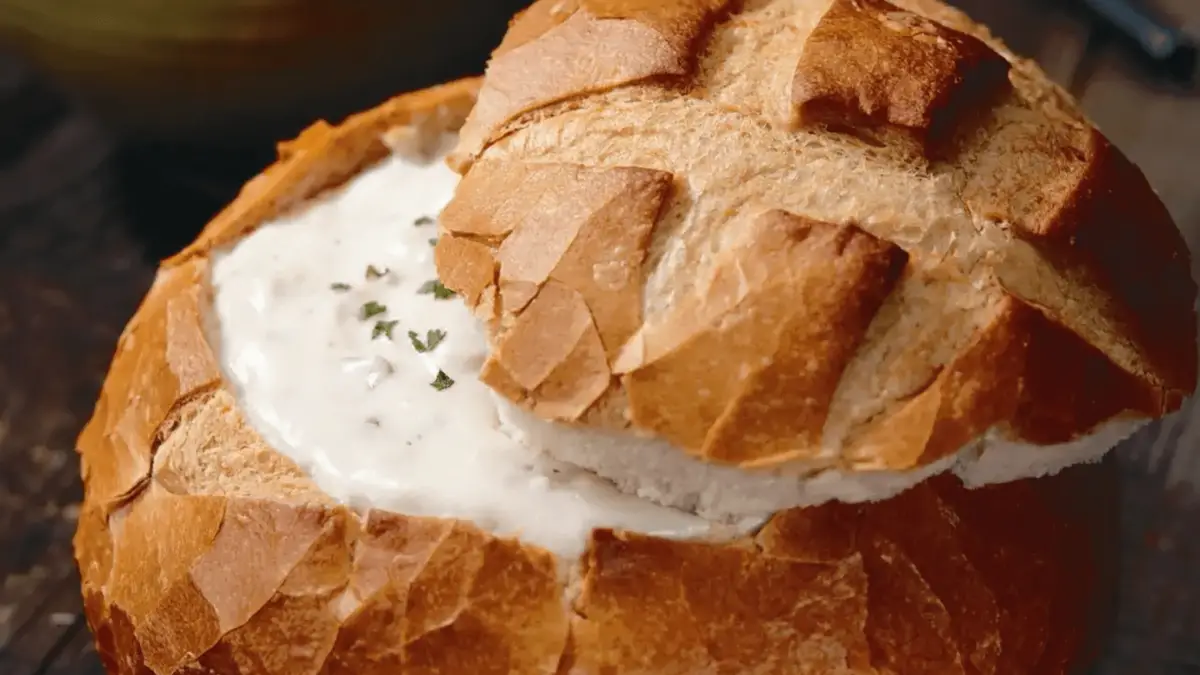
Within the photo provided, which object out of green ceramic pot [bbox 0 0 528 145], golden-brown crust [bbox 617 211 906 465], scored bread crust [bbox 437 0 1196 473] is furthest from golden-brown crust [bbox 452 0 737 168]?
green ceramic pot [bbox 0 0 528 145]

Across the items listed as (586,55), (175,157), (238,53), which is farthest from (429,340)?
(175,157)

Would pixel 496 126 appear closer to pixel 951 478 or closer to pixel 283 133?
pixel 951 478

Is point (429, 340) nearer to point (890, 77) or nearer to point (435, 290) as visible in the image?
point (435, 290)

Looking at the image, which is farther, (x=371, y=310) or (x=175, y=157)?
(x=175, y=157)

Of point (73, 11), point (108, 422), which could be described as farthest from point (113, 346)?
point (108, 422)

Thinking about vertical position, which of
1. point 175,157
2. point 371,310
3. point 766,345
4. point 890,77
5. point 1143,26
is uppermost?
point 890,77

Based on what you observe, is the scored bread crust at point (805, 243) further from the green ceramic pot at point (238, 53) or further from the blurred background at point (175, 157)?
the green ceramic pot at point (238, 53)

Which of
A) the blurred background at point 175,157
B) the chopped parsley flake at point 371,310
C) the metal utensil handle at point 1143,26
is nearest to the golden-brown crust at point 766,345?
the chopped parsley flake at point 371,310
